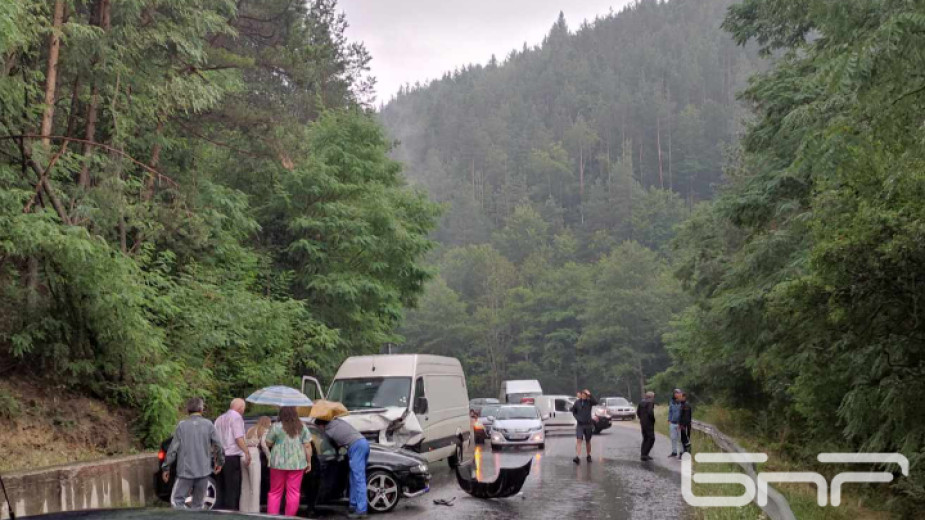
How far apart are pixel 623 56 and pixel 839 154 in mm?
193610

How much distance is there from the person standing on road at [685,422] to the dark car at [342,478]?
438 inches

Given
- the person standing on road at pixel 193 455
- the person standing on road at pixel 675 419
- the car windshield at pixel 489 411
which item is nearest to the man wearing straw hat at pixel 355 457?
the person standing on road at pixel 193 455

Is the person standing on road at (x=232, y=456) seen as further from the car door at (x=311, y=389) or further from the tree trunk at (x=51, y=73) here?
the tree trunk at (x=51, y=73)

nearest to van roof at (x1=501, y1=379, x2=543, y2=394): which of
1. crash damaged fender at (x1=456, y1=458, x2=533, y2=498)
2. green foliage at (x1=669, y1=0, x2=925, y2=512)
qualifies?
green foliage at (x1=669, y1=0, x2=925, y2=512)

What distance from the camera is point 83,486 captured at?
39.4ft

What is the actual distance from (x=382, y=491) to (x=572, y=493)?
13.0ft

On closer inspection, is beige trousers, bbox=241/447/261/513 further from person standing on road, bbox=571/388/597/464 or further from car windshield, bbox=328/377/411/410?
person standing on road, bbox=571/388/597/464

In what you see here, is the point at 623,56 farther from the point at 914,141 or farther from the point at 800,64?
the point at 914,141

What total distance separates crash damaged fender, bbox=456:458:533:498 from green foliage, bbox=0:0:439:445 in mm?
5834

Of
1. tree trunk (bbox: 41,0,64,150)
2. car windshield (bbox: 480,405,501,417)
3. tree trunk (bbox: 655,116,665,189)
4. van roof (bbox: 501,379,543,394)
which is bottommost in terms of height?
car windshield (bbox: 480,405,501,417)

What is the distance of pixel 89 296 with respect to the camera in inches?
587

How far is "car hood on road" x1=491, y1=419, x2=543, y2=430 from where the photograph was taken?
2752cm

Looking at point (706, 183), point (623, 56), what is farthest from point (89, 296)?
point (623, 56)

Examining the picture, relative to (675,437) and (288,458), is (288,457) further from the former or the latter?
(675,437)
